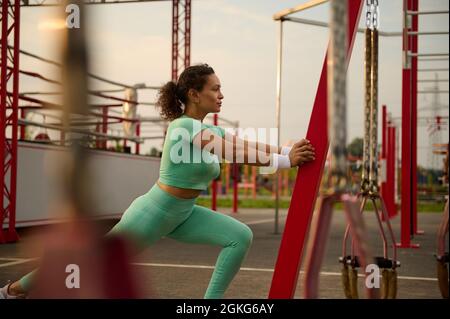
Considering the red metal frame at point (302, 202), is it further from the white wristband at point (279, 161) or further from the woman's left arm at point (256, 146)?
the woman's left arm at point (256, 146)

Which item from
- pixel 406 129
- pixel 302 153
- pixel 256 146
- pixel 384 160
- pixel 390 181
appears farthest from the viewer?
pixel 390 181

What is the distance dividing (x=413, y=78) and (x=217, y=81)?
5.98m

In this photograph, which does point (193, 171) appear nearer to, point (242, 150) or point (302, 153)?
point (242, 150)

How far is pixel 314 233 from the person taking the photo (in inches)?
37.6

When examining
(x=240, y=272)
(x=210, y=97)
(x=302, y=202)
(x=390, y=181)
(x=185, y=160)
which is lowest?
(x=240, y=272)

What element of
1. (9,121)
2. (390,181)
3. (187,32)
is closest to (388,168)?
(390,181)

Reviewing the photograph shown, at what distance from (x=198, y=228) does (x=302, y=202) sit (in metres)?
0.57

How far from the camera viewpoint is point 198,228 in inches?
89.2

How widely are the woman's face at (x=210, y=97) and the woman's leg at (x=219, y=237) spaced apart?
395 mm

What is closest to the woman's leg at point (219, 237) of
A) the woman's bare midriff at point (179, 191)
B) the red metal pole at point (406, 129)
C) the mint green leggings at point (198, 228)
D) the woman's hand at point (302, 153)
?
the mint green leggings at point (198, 228)

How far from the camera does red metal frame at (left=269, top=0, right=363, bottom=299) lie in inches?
71.9

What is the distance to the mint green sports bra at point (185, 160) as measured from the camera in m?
2.09

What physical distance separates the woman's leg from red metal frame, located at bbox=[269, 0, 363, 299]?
0.43 metres
